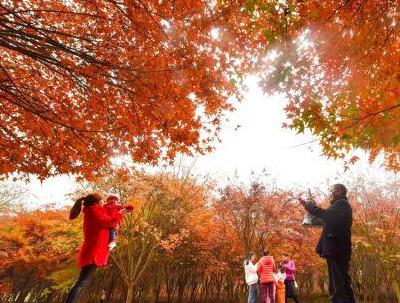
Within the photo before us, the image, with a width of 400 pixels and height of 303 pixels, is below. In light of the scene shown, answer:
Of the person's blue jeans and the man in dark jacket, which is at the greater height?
the man in dark jacket

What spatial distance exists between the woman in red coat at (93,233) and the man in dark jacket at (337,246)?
2.68m

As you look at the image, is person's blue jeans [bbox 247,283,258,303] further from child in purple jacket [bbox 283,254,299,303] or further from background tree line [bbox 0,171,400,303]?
background tree line [bbox 0,171,400,303]

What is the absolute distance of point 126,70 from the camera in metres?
5.86

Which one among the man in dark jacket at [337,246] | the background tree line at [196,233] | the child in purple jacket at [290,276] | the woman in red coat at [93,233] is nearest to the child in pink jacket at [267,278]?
the child in purple jacket at [290,276]

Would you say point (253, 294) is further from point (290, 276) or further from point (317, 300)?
point (317, 300)

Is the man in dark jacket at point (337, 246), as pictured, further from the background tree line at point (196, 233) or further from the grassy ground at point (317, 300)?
the grassy ground at point (317, 300)

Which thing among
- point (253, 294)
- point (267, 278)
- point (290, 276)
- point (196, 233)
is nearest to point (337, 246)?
point (267, 278)

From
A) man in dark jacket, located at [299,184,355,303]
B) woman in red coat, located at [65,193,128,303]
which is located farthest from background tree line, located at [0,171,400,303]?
man in dark jacket, located at [299,184,355,303]

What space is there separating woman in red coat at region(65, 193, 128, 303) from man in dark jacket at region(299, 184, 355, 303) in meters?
2.68

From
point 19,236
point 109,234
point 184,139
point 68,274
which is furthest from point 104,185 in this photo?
point 109,234

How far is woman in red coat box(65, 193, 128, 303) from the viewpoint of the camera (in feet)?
14.8

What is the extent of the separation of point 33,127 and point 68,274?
1658 centimetres

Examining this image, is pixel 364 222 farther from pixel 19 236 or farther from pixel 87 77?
pixel 19 236

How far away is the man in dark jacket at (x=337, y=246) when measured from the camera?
168 inches
